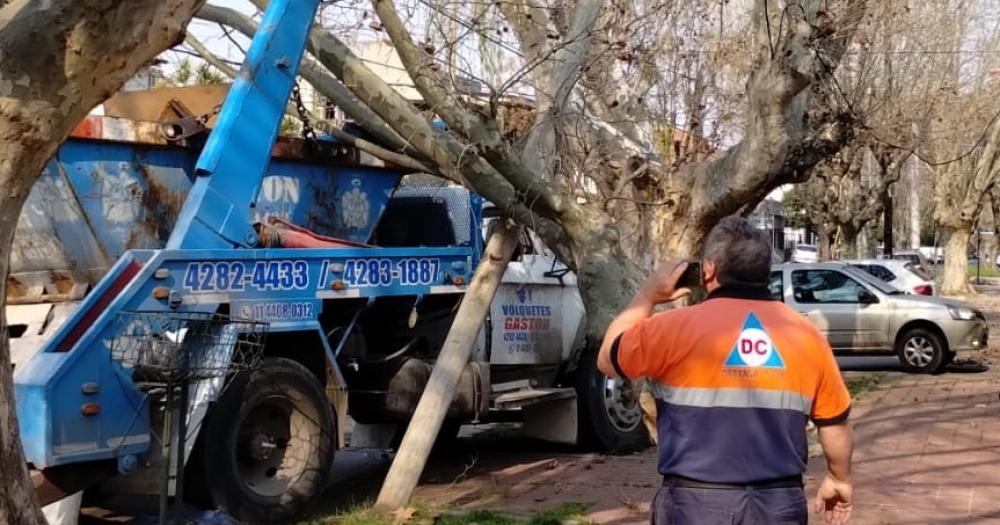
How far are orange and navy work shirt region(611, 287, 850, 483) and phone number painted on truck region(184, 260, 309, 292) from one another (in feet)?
12.6

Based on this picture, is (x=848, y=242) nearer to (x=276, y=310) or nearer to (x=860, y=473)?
(x=860, y=473)

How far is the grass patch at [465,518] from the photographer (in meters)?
7.20

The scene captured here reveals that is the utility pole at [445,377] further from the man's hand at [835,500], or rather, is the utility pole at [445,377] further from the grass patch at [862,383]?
the grass patch at [862,383]

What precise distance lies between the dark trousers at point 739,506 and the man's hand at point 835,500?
237 millimetres

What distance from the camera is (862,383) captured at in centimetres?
1516

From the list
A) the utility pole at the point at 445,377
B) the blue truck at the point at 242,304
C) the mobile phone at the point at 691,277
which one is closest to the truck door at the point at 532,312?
the blue truck at the point at 242,304

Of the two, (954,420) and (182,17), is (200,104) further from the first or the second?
(954,420)

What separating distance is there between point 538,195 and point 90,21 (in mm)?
4080

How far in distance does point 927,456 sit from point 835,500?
6.32 metres

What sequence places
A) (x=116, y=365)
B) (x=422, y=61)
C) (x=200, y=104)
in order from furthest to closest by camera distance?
(x=200, y=104)
(x=422, y=61)
(x=116, y=365)

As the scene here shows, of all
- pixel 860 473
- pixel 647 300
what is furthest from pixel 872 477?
pixel 647 300

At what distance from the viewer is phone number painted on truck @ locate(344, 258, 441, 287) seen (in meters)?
7.95

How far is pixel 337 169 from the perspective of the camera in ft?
28.9

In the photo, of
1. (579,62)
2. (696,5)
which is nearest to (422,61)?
(579,62)
